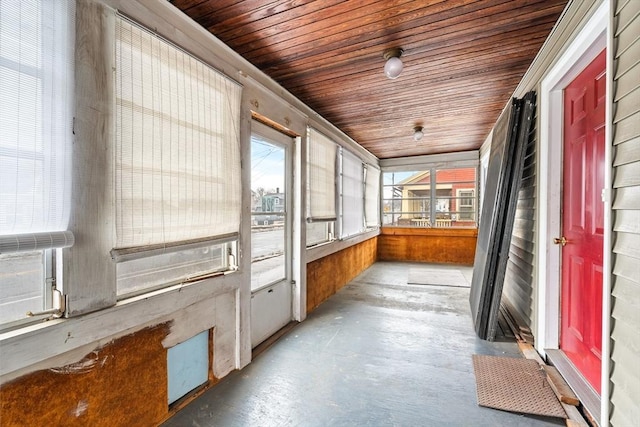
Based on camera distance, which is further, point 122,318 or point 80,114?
point 122,318

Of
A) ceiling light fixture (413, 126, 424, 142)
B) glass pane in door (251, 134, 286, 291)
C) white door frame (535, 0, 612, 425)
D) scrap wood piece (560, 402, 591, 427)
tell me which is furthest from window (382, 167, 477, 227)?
scrap wood piece (560, 402, 591, 427)

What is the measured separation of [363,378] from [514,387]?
41.2 inches

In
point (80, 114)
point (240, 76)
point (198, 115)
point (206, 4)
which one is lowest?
point (80, 114)

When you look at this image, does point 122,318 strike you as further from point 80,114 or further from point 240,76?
point 240,76

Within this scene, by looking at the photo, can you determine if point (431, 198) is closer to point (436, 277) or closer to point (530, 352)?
point (436, 277)

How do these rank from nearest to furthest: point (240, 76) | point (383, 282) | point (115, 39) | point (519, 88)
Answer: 1. point (115, 39)
2. point (240, 76)
3. point (519, 88)
4. point (383, 282)

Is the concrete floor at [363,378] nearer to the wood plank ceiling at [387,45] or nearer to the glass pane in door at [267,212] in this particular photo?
the glass pane in door at [267,212]

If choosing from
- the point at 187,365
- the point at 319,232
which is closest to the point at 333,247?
the point at 319,232

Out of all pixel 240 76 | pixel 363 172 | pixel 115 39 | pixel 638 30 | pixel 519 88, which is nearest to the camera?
pixel 638 30

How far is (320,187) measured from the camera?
376 cm

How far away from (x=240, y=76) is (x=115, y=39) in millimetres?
988

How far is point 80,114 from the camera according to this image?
1278mm

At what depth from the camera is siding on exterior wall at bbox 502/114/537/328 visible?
266 cm

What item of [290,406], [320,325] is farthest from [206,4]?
[320,325]
